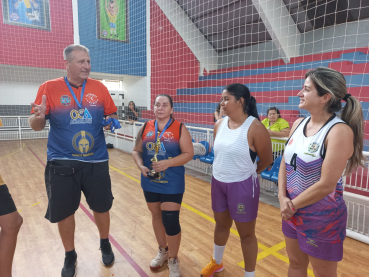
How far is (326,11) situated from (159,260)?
7518mm

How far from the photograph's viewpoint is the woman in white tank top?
1.77m

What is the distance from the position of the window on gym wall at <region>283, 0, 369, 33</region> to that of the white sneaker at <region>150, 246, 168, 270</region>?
632 centimetres

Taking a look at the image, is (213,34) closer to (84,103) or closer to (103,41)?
(103,41)

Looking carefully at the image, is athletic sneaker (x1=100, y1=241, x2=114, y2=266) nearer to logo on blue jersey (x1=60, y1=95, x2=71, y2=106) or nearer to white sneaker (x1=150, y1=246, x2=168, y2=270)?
white sneaker (x1=150, y1=246, x2=168, y2=270)

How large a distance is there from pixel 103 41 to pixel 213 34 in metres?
5.86

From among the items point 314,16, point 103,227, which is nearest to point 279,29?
point 314,16

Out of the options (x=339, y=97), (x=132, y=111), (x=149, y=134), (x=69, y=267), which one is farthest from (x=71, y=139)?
(x=132, y=111)

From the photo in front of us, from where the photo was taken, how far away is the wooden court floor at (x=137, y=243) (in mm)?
2262

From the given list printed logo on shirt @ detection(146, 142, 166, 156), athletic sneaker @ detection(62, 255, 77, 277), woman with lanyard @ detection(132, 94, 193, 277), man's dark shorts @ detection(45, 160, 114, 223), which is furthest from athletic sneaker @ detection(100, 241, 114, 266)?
printed logo on shirt @ detection(146, 142, 166, 156)

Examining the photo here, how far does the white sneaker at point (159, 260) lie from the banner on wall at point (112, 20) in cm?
1115

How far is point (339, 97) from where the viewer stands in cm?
131

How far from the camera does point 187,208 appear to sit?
3713mm

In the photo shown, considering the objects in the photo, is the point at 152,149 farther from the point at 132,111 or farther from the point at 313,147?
the point at 132,111

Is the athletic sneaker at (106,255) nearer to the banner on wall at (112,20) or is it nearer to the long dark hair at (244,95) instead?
the long dark hair at (244,95)
